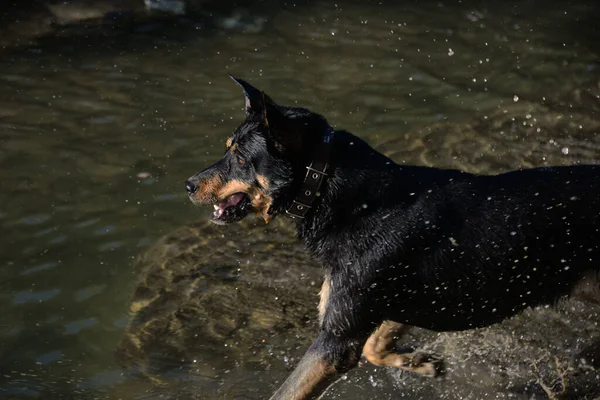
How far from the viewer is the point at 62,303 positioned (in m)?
6.04

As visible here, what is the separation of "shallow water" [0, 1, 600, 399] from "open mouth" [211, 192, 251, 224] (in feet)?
4.37

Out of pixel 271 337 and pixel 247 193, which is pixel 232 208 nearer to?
pixel 247 193

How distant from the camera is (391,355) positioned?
529 centimetres

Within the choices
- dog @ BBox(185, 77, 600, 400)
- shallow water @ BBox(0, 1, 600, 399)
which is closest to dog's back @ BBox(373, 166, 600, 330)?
dog @ BBox(185, 77, 600, 400)

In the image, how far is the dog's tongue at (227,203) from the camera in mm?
4555

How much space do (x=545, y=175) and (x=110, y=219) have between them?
12.6 ft

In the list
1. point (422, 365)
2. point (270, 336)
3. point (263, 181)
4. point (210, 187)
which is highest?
point (263, 181)

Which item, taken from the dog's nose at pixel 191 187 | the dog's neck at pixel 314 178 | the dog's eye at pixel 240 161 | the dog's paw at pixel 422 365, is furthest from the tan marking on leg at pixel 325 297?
the dog's paw at pixel 422 365

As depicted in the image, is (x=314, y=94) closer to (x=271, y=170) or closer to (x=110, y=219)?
(x=110, y=219)

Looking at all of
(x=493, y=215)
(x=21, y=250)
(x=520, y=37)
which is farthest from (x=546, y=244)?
(x=520, y=37)

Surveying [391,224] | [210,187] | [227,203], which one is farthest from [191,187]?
[391,224]

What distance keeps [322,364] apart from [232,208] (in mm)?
1003

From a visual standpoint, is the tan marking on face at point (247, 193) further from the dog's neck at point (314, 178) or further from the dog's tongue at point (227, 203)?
the dog's neck at point (314, 178)

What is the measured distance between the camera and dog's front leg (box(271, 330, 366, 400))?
4527mm
